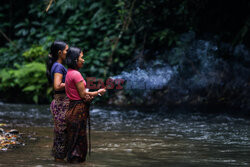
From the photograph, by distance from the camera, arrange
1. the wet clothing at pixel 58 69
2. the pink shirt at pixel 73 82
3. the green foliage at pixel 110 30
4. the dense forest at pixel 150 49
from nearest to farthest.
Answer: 1. the pink shirt at pixel 73 82
2. the wet clothing at pixel 58 69
3. the dense forest at pixel 150 49
4. the green foliage at pixel 110 30

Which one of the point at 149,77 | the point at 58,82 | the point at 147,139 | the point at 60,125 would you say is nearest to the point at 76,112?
the point at 60,125

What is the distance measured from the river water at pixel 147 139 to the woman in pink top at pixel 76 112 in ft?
0.75

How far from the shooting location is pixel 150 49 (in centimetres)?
1244

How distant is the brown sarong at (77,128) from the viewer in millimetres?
4129

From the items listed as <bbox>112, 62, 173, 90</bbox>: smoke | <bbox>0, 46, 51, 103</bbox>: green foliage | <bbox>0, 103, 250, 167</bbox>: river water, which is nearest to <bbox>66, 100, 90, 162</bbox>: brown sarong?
<bbox>0, 103, 250, 167</bbox>: river water

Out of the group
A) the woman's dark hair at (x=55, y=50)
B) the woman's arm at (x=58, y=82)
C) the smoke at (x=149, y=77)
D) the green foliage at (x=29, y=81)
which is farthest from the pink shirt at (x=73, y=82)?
the green foliage at (x=29, y=81)

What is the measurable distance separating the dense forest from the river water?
4.79ft

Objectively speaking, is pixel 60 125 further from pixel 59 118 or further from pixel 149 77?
pixel 149 77

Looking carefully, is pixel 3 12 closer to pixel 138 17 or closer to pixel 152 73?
pixel 138 17

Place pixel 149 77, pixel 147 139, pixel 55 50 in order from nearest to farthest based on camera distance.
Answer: pixel 55 50, pixel 147 139, pixel 149 77

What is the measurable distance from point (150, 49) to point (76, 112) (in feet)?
27.9

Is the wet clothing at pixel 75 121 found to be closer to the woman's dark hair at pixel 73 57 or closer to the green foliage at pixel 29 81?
the woman's dark hair at pixel 73 57

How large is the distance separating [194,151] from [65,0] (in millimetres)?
7147

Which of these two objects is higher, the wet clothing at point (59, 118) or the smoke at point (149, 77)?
the smoke at point (149, 77)
